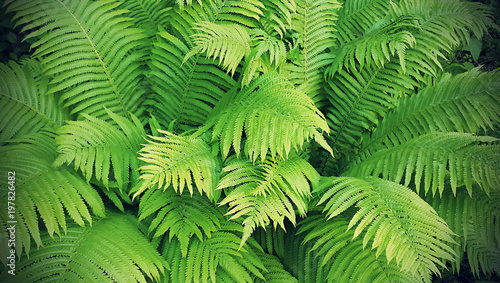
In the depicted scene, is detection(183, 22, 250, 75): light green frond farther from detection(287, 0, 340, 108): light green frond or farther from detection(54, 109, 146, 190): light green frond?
detection(54, 109, 146, 190): light green frond

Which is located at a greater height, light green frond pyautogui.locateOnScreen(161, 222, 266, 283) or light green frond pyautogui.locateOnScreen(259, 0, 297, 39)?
light green frond pyautogui.locateOnScreen(259, 0, 297, 39)

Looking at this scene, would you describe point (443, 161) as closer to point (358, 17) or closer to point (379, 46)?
point (379, 46)

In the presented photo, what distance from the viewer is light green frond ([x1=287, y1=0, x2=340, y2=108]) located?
76.1 inches

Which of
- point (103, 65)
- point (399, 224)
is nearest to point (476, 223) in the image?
point (399, 224)

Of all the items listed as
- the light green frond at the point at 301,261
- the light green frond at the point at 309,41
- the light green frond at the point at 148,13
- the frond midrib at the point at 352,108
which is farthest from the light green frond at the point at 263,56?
the light green frond at the point at 301,261

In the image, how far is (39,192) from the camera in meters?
1.23

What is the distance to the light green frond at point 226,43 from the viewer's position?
4.99 feet

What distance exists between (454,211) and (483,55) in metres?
2.26

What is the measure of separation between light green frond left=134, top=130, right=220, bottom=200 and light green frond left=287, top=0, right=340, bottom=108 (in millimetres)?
769

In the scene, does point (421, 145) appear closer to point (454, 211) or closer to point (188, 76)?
point (454, 211)

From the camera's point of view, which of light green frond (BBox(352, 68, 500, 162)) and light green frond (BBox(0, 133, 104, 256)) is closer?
light green frond (BBox(0, 133, 104, 256))

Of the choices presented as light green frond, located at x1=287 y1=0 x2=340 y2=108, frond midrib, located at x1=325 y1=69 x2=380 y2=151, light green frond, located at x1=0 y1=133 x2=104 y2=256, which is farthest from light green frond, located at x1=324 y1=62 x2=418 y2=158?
light green frond, located at x1=0 y1=133 x2=104 y2=256

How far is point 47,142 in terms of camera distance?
4.94ft

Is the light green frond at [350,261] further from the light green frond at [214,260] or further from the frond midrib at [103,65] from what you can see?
the frond midrib at [103,65]
